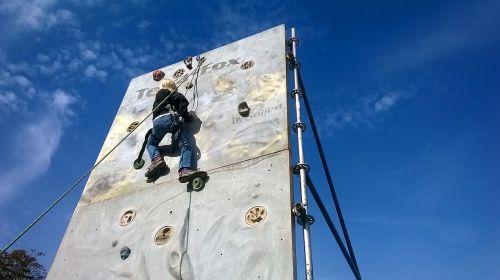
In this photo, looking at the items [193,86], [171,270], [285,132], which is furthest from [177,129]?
[171,270]

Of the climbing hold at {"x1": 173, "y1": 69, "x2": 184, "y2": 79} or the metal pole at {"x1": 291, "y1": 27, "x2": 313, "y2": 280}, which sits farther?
the climbing hold at {"x1": 173, "y1": 69, "x2": 184, "y2": 79}

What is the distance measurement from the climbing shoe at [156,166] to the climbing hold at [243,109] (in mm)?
1276

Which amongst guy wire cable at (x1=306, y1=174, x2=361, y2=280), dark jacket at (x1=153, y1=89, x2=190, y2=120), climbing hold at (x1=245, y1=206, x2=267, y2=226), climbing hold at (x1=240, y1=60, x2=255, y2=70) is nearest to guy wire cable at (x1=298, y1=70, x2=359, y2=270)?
guy wire cable at (x1=306, y1=174, x2=361, y2=280)

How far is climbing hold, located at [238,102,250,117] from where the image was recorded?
5.79 metres

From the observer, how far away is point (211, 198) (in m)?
4.96

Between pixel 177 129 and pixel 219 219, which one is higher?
pixel 177 129

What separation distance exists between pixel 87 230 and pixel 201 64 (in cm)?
340

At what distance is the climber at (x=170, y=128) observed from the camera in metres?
5.58

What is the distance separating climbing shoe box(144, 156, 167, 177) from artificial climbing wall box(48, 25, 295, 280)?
5.1 inches

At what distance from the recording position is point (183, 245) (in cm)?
466

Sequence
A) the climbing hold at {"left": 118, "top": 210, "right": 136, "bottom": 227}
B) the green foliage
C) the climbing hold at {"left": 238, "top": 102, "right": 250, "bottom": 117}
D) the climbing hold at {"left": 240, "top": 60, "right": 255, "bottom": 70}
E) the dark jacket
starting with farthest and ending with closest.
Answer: the green foliage → the climbing hold at {"left": 240, "top": 60, "right": 255, "bottom": 70} → the dark jacket → the climbing hold at {"left": 238, "top": 102, "right": 250, "bottom": 117} → the climbing hold at {"left": 118, "top": 210, "right": 136, "bottom": 227}

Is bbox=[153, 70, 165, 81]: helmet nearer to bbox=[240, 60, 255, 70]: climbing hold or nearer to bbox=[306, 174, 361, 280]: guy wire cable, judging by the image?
bbox=[240, 60, 255, 70]: climbing hold

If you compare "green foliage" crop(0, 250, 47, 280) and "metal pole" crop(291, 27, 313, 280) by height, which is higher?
"green foliage" crop(0, 250, 47, 280)

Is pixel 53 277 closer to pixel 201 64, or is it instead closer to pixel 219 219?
pixel 219 219
